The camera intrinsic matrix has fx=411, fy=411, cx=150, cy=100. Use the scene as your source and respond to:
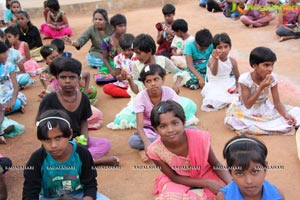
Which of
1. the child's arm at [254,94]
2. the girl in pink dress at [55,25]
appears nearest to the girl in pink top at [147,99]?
the child's arm at [254,94]

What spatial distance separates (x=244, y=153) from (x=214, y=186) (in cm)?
58

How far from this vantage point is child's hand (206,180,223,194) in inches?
100

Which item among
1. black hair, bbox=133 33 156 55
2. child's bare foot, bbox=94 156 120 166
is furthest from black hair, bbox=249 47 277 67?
child's bare foot, bbox=94 156 120 166

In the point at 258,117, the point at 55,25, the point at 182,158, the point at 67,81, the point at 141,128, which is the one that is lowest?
the point at 55,25

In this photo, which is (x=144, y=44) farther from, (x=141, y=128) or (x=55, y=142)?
(x=55, y=142)

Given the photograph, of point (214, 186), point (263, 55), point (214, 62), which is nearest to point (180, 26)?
point (214, 62)

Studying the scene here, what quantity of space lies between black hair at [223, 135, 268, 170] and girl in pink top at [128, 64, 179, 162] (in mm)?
1344

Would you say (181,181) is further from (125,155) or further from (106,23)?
(106,23)

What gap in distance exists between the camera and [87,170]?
2.57 metres

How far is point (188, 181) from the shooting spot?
2625 millimetres

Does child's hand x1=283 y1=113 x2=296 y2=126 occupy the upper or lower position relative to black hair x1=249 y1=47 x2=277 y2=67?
lower

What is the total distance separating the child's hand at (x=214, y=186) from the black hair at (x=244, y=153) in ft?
1.57

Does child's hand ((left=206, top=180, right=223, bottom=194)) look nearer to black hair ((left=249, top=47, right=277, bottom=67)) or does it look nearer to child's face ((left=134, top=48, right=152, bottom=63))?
black hair ((left=249, top=47, right=277, bottom=67))

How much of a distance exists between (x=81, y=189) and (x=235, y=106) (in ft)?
6.04
